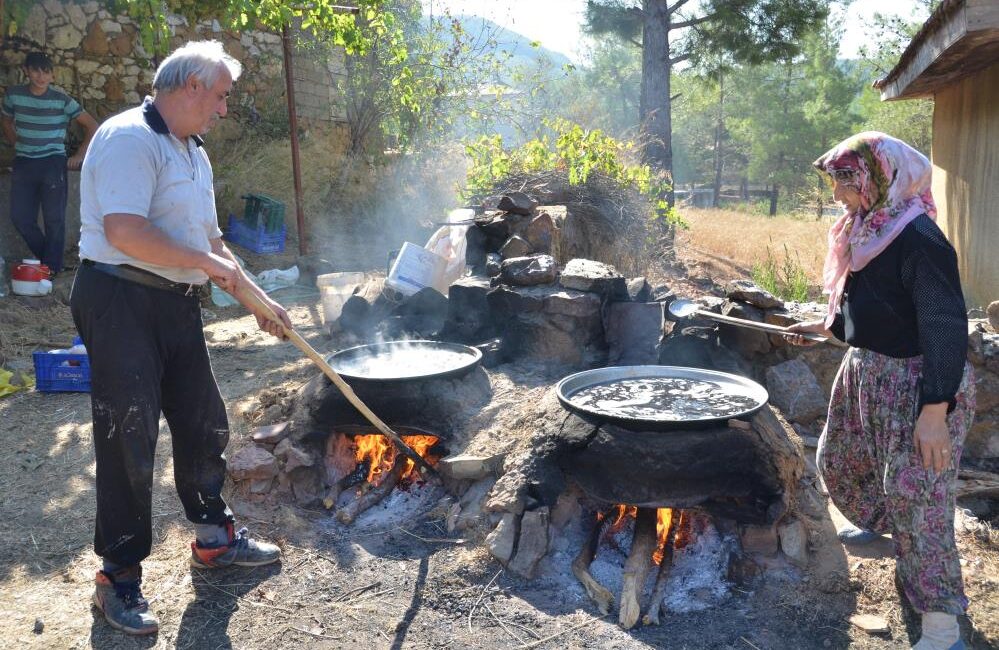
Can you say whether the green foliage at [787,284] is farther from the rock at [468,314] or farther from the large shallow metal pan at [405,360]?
the large shallow metal pan at [405,360]

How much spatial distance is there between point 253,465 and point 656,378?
2165 mm

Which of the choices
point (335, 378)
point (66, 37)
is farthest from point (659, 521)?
point (66, 37)

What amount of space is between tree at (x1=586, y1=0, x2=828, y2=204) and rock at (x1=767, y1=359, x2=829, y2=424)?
29.6 feet

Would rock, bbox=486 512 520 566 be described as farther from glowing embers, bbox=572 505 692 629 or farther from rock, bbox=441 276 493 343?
rock, bbox=441 276 493 343

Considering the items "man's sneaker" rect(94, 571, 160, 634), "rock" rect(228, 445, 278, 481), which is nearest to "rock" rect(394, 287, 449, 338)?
"rock" rect(228, 445, 278, 481)

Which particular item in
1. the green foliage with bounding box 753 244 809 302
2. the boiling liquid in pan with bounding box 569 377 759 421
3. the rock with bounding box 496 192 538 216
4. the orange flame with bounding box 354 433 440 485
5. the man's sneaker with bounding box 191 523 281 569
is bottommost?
the man's sneaker with bounding box 191 523 281 569

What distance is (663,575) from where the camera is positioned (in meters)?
3.19

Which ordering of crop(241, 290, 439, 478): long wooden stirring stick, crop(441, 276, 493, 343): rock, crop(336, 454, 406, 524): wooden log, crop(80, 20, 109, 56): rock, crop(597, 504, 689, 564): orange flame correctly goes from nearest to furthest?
crop(241, 290, 439, 478): long wooden stirring stick < crop(597, 504, 689, 564): orange flame < crop(336, 454, 406, 524): wooden log < crop(441, 276, 493, 343): rock < crop(80, 20, 109, 56): rock

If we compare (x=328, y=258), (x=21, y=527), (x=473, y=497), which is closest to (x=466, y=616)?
(x=473, y=497)

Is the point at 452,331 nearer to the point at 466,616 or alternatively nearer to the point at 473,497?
the point at 473,497

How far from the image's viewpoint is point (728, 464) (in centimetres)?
320

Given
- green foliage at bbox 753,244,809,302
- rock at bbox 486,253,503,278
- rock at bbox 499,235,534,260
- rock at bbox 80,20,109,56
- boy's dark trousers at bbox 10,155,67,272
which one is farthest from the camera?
rock at bbox 80,20,109,56

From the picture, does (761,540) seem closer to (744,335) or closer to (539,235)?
(744,335)

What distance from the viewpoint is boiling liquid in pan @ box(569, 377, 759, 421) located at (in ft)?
10.9
